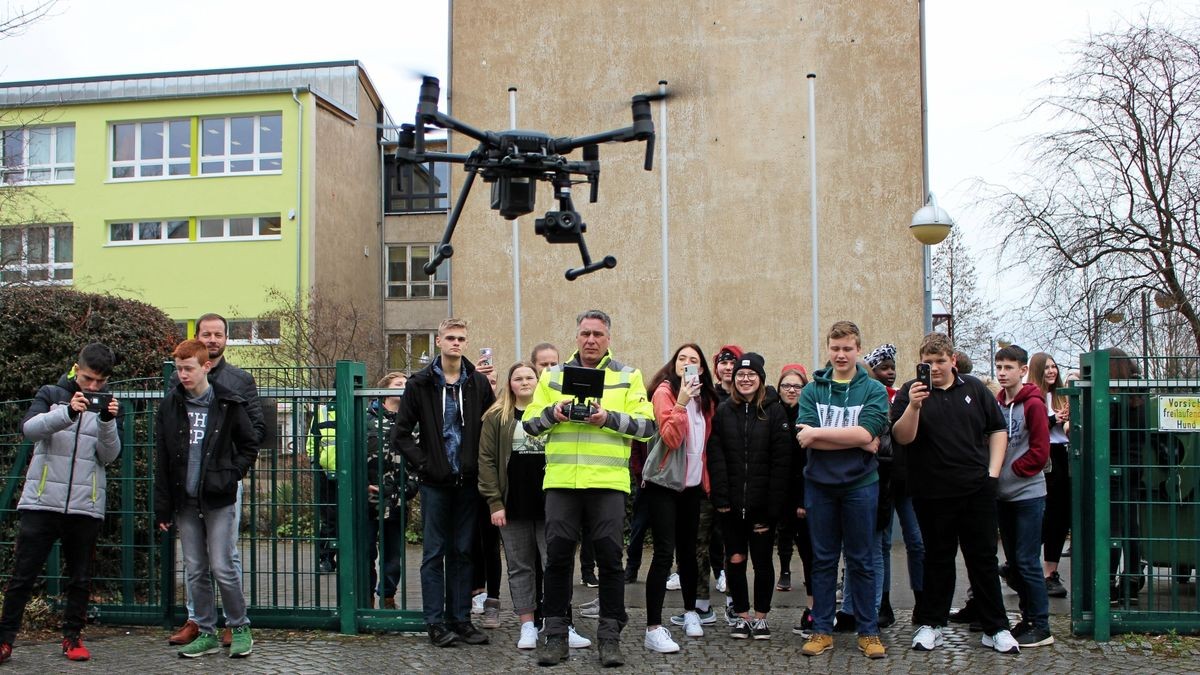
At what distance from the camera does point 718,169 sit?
1794cm

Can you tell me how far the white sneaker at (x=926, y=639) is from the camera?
708 cm

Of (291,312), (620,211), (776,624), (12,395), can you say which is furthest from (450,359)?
(291,312)

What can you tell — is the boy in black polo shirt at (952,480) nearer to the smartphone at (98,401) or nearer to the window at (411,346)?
the smartphone at (98,401)

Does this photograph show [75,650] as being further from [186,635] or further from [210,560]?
[210,560]

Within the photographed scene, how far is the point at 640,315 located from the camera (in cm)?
1850

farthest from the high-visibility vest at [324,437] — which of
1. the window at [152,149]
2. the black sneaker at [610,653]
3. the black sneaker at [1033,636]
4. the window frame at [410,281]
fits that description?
the window at [152,149]

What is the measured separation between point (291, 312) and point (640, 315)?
10.4 meters

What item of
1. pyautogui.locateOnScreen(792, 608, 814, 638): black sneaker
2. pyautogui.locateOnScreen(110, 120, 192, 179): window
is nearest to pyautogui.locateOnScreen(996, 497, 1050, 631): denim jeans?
pyautogui.locateOnScreen(792, 608, 814, 638): black sneaker

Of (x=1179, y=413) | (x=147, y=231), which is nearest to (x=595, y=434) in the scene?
(x=1179, y=413)

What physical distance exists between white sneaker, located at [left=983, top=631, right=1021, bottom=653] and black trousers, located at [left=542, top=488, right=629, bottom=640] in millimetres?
2304

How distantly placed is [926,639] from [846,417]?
4.84 feet

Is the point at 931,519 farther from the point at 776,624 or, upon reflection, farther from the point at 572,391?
the point at 572,391

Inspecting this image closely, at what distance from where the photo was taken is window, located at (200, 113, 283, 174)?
3281 cm

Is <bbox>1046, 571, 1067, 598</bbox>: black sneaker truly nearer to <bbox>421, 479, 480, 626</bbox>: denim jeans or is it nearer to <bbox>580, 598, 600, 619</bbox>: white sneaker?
<bbox>580, 598, 600, 619</bbox>: white sneaker
